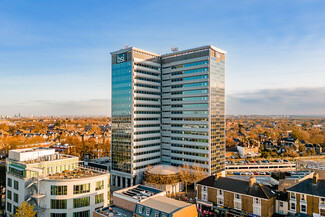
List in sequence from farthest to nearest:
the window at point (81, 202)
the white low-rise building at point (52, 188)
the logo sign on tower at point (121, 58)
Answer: the logo sign on tower at point (121, 58) → the window at point (81, 202) → the white low-rise building at point (52, 188)

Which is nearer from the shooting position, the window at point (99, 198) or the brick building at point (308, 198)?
the brick building at point (308, 198)

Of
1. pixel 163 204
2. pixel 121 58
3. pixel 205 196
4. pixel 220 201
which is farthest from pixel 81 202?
pixel 121 58

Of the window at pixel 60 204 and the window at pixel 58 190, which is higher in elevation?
the window at pixel 58 190

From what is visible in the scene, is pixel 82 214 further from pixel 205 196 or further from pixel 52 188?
pixel 205 196

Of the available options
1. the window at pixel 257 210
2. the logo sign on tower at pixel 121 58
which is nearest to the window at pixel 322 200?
the window at pixel 257 210

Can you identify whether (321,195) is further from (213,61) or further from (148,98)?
(148,98)

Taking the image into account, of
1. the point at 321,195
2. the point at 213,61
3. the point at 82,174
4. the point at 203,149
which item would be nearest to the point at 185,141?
the point at 203,149

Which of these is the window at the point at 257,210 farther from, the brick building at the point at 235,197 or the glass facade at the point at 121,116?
the glass facade at the point at 121,116

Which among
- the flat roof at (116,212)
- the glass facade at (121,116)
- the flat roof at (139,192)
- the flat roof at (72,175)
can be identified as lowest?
the flat roof at (116,212)
